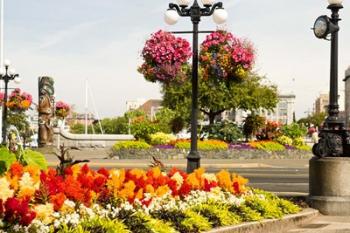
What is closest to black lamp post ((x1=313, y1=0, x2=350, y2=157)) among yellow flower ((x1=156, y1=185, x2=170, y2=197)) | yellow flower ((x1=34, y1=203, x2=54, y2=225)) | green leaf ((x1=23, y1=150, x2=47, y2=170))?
yellow flower ((x1=156, y1=185, x2=170, y2=197))

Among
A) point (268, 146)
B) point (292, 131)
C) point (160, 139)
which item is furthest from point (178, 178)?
point (292, 131)

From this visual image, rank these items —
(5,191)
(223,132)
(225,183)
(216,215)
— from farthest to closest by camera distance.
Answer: (223,132) < (225,183) < (216,215) < (5,191)

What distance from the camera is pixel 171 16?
15516 millimetres

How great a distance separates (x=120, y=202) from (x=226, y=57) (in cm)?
3058

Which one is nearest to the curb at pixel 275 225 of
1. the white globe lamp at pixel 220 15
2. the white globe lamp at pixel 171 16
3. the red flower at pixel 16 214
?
the red flower at pixel 16 214

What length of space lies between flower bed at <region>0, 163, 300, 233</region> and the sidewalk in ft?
1.51

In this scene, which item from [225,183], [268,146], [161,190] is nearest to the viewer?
[161,190]

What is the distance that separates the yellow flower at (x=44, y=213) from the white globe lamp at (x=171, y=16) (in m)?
9.36

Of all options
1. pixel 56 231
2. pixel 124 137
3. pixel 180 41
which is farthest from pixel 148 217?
pixel 124 137

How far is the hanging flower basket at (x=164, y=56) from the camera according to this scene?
3547 centimetres

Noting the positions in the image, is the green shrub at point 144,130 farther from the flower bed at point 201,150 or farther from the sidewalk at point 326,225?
the sidewalk at point 326,225

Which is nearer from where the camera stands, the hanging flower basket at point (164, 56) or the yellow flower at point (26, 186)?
the yellow flower at point (26, 186)

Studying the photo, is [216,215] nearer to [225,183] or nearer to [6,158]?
[225,183]

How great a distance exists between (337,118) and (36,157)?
19.8 feet
